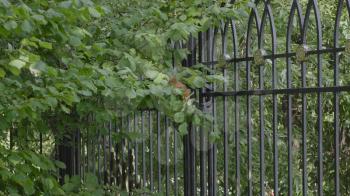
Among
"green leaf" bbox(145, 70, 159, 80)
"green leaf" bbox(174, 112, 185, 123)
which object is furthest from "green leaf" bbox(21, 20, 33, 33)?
"green leaf" bbox(174, 112, 185, 123)

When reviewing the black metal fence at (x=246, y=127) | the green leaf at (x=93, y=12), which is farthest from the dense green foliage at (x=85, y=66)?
the black metal fence at (x=246, y=127)

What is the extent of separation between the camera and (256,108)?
5.50m

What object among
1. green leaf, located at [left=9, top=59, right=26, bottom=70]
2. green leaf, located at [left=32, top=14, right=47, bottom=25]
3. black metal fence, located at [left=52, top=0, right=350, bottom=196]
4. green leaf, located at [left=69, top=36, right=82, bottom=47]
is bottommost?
black metal fence, located at [left=52, top=0, right=350, bottom=196]

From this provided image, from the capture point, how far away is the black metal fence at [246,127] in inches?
118

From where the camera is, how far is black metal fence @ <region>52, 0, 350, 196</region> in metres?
3.01

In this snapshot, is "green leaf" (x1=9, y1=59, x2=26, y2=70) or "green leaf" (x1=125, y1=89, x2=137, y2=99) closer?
"green leaf" (x1=9, y1=59, x2=26, y2=70)

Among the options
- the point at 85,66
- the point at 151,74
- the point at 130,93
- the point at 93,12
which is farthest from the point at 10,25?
the point at 151,74

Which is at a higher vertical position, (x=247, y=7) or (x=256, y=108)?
(x=247, y=7)

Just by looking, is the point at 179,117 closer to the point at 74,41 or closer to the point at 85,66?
the point at 85,66

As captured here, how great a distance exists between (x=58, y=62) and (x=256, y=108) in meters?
2.17

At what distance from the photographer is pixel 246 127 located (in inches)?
189

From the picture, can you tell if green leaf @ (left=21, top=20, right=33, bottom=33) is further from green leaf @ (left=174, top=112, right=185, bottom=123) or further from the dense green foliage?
green leaf @ (left=174, top=112, right=185, bottom=123)

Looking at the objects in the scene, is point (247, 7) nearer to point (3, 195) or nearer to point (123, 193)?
point (123, 193)

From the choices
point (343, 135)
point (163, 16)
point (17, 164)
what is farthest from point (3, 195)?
point (343, 135)
